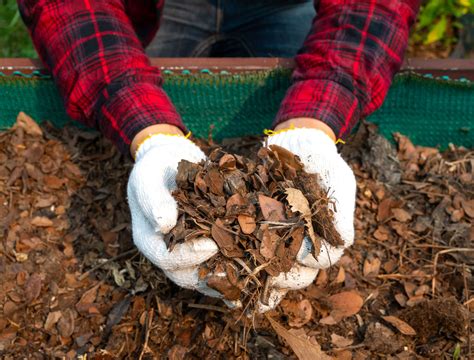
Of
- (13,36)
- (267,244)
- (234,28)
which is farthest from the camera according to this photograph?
(13,36)

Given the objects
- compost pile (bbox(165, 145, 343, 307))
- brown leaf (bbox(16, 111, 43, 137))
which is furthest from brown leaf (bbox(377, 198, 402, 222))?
brown leaf (bbox(16, 111, 43, 137))

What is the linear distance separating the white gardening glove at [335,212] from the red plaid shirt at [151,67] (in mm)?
224

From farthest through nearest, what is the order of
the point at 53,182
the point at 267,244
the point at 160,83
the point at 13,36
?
the point at 13,36, the point at 53,182, the point at 160,83, the point at 267,244

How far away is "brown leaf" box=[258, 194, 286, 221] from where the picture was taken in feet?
4.50

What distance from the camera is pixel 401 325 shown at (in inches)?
65.9

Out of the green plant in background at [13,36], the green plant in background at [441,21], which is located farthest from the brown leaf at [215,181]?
the green plant in background at [13,36]

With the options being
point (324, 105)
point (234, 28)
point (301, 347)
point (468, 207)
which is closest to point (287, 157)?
point (324, 105)

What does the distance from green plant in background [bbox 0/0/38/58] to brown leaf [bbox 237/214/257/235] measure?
2155 millimetres

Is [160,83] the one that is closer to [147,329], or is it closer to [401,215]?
[147,329]

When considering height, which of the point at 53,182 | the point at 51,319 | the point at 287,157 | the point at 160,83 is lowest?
the point at 51,319

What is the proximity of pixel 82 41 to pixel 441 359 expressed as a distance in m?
1.53

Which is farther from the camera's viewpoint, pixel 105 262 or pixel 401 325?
pixel 105 262

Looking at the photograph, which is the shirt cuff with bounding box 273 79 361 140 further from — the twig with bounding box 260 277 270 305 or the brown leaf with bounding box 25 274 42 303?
the brown leaf with bounding box 25 274 42 303

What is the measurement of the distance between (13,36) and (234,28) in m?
1.46
